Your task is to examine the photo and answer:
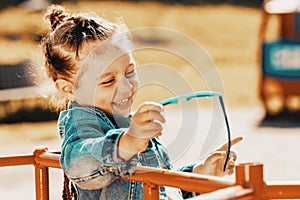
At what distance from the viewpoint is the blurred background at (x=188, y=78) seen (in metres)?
7.36

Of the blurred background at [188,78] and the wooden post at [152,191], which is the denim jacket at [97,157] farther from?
the blurred background at [188,78]

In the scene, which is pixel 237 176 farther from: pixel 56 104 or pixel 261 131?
pixel 261 131

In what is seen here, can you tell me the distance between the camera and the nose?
201 cm

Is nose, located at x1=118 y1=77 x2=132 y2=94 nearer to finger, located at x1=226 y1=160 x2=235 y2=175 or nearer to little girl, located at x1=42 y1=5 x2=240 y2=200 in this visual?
little girl, located at x1=42 y1=5 x2=240 y2=200

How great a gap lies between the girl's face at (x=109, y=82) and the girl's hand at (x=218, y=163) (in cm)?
28

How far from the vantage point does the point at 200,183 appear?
171 centimetres

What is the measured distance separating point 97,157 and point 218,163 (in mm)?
430

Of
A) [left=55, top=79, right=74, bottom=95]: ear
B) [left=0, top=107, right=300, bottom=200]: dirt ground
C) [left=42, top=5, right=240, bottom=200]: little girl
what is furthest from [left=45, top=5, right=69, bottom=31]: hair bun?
[left=0, top=107, right=300, bottom=200]: dirt ground

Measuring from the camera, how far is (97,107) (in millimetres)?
2062

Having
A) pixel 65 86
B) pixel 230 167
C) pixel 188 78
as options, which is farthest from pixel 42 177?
pixel 188 78

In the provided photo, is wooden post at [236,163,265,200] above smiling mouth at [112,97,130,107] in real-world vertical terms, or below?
below

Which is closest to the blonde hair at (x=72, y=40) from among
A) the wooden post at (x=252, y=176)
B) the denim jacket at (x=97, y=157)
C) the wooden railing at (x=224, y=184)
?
the denim jacket at (x=97, y=157)

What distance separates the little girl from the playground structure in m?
8.16

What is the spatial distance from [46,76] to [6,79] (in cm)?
925
